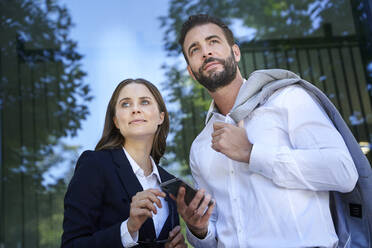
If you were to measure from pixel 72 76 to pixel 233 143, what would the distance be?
3.50m

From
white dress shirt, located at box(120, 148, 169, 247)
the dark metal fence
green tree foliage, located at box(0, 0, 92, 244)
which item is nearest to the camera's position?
white dress shirt, located at box(120, 148, 169, 247)

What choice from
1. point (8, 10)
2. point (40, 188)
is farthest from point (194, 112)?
point (8, 10)

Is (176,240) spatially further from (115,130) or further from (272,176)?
(115,130)

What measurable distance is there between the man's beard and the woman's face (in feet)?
0.85

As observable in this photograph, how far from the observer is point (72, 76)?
4.25 m

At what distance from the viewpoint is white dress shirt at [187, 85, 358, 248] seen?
1.09 metres

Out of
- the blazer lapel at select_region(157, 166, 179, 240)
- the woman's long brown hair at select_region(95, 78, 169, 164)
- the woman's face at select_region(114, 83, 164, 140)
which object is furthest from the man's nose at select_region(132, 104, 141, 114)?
the blazer lapel at select_region(157, 166, 179, 240)

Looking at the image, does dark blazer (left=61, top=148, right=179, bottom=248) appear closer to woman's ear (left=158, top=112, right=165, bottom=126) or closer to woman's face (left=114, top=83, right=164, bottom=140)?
woman's face (left=114, top=83, right=164, bottom=140)

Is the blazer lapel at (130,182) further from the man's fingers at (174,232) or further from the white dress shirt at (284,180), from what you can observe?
the white dress shirt at (284,180)

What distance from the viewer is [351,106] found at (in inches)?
147

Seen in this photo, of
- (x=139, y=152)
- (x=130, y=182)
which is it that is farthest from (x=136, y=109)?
(x=130, y=182)

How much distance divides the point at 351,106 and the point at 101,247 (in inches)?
132

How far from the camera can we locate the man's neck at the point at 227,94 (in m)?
1.52

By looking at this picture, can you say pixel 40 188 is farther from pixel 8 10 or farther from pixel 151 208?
pixel 151 208
